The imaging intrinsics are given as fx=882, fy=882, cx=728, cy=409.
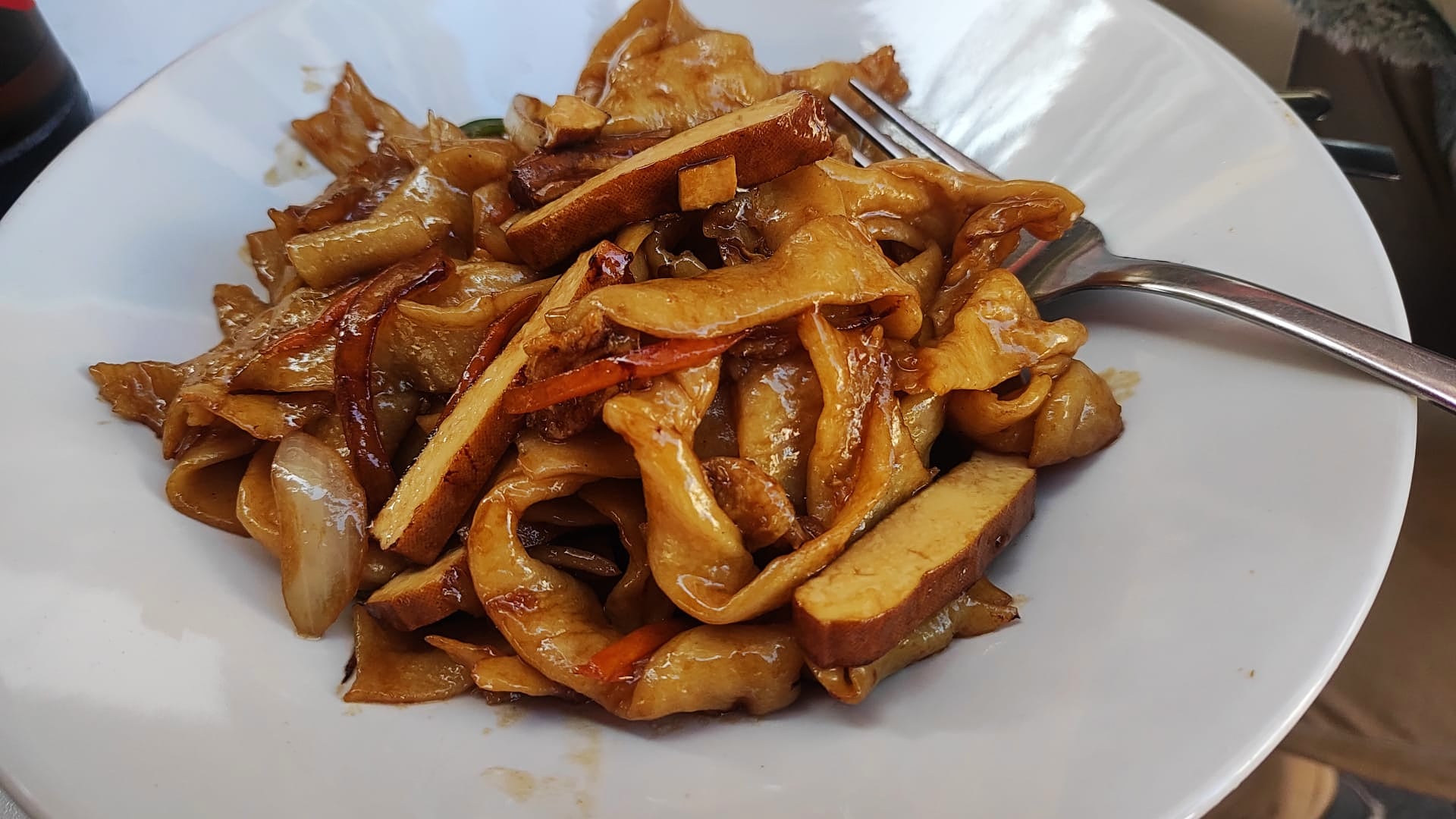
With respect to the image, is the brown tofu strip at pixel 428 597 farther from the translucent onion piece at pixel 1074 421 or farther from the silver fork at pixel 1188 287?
the silver fork at pixel 1188 287

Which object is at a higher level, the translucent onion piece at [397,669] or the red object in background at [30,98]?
the red object in background at [30,98]

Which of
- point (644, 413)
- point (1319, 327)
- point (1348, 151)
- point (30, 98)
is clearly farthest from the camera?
point (1348, 151)

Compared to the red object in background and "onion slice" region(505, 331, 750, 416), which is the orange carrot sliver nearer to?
"onion slice" region(505, 331, 750, 416)

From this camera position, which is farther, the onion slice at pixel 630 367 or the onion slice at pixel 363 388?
the onion slice at pixel 363 388

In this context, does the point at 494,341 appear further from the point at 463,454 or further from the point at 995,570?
the point at 995,570

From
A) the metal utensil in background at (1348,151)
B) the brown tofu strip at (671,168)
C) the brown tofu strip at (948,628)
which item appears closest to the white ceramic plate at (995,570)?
the brown tofu strip at (948,628)

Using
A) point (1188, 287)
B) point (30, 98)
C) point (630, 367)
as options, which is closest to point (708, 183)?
point (630, 367)
